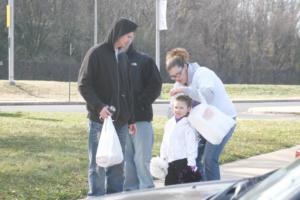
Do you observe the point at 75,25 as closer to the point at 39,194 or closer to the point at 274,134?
the point at 274,134

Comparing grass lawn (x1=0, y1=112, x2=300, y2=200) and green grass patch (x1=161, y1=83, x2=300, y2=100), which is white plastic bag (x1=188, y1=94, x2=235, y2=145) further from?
green grass patch (x1=161, y1=83, x2=300, y2=100)

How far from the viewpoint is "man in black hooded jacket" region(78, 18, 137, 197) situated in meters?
6.01

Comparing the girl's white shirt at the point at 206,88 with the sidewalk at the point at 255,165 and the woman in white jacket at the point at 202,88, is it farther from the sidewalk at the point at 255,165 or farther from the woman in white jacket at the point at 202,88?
the sidewalk at the point at 255,165

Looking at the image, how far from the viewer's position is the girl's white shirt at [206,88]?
241 inches

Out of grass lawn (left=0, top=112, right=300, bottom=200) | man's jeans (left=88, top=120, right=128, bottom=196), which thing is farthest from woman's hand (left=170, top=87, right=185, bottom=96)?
grass lawn (left=0, top=112, right=300, bottom=200)

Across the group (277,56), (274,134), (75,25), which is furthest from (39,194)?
(277,56)

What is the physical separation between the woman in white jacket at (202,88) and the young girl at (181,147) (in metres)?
0.18

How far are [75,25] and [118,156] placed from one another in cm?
5060

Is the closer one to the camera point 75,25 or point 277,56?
point 75,25

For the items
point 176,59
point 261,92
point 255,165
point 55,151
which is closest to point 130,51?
point 176,59

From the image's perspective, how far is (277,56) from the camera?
212ft

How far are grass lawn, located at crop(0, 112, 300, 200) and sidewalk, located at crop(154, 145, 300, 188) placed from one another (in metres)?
0.32

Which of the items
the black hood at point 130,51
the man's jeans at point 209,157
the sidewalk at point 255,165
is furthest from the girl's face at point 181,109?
the sidewalk at point 255,165

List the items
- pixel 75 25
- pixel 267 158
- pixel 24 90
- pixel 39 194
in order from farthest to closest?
1. pixel 75 25
2. pixel 24 90
3. pixel 267 158
4. pixel 39 194
